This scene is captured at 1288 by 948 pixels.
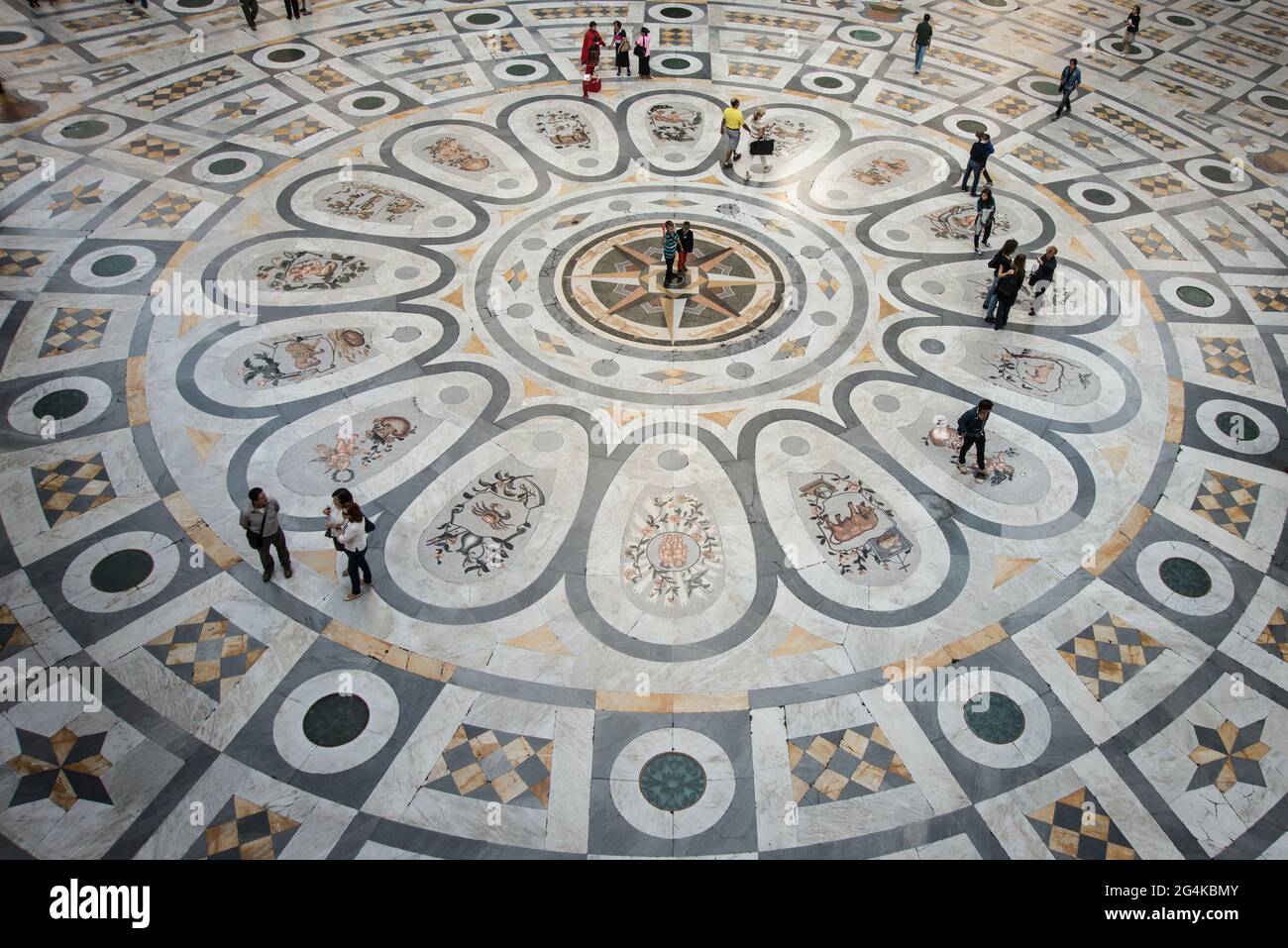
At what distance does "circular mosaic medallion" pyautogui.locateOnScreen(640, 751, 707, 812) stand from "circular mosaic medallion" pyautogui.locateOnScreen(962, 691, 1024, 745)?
3.22 metres

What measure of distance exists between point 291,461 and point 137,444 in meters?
2.26

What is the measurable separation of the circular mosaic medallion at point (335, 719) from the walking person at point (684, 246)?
9.55 m

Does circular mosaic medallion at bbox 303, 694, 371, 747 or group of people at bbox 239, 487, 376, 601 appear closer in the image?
circular mosaic medallion at bbox 303, 694, 371, 747

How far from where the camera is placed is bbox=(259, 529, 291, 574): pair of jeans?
399 inches

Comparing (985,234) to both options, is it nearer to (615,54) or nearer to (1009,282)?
(1009,282)

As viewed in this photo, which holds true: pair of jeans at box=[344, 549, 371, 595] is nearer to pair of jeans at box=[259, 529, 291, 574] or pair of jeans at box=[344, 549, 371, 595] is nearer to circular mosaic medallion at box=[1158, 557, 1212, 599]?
pair of jeans at box=[259, 529, 291, 574]

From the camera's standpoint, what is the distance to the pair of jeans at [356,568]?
9922mm

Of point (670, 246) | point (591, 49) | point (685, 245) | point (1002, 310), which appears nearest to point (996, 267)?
point (1002, 310)

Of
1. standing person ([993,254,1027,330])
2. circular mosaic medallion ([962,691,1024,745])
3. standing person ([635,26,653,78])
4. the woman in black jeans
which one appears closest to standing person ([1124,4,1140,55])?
standing person ([635,26,653,78])

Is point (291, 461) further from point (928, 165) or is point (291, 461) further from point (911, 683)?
point (928, 165)

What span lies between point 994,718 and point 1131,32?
23629 millimetres

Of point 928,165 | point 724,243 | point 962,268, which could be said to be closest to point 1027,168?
point 928,165

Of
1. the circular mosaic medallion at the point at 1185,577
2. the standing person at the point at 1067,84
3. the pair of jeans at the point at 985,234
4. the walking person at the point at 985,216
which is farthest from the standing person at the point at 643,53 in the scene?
the circular mosaic medallion at the point at 1185,577

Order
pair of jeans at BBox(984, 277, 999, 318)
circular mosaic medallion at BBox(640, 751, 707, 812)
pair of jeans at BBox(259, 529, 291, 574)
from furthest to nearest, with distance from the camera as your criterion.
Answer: pair of jeans at BBox(984, 277, 999, 318), pair of jeans at BBox(259, 529, 291, 574), circular mosaic medallion at BBox(640, 751, 707, 812)
